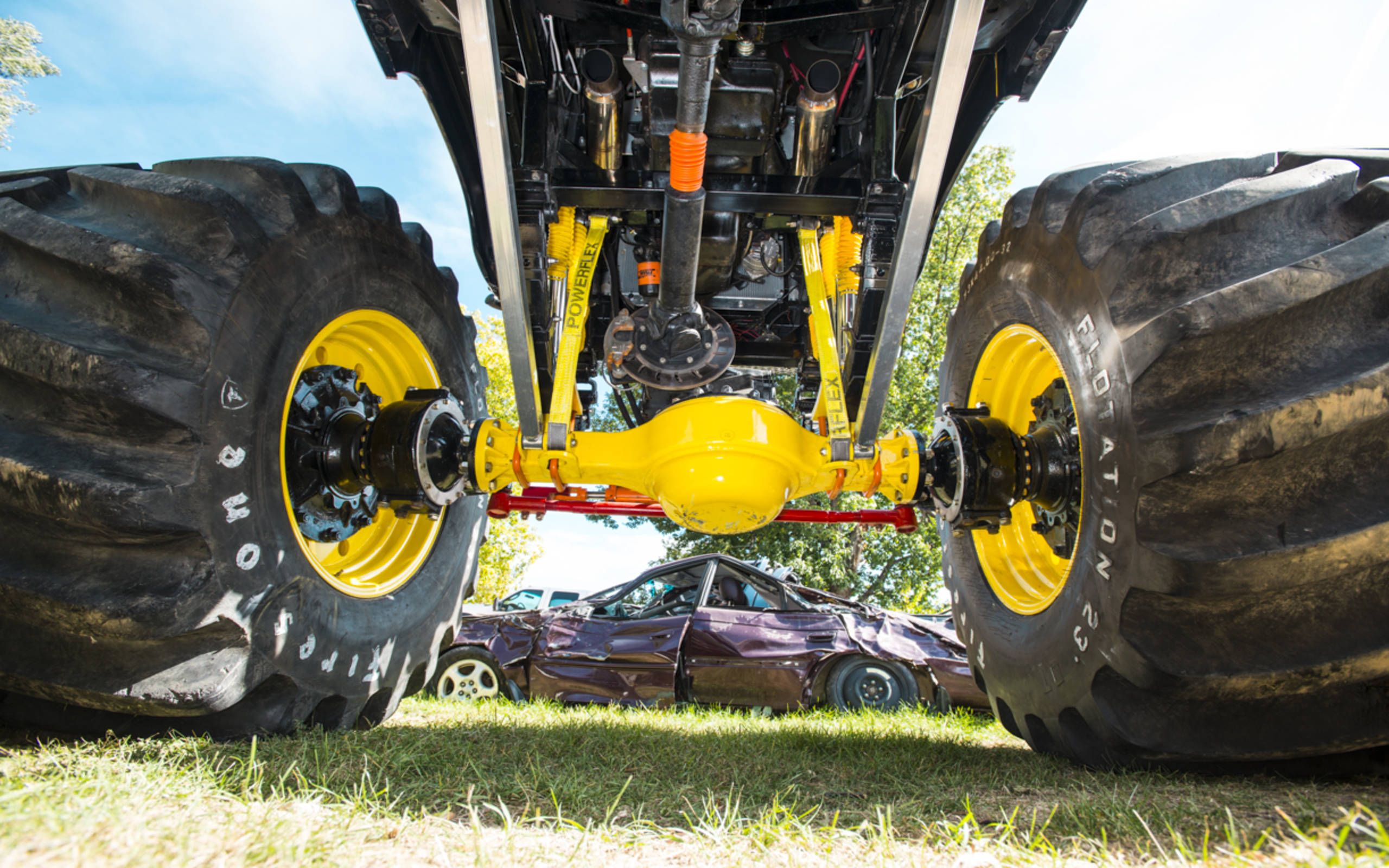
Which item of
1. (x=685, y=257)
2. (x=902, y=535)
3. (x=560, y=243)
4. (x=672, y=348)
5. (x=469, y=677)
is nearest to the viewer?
(x=685, y=257)

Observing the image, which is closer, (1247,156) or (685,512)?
(1247,156)

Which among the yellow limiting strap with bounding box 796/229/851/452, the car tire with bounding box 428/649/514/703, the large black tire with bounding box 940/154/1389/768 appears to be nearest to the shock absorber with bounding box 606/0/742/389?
the yellow limiting strap with bounding box 796/229/851/452

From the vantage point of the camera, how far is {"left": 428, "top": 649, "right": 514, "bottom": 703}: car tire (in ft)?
22.1

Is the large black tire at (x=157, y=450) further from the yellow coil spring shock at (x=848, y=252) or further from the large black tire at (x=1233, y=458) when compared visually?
the large black tire at (x=1233, y=458)

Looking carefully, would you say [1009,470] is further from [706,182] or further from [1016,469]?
[706,182]

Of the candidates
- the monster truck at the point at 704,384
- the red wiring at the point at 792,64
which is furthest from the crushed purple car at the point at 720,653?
the red wiring at the point at 792,64

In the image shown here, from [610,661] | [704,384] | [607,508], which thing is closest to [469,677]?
[610,661]

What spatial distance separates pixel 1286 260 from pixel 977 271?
1.27 meters

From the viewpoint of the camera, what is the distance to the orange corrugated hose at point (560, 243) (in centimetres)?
267

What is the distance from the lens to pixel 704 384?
301cm

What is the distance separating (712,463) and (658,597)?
16.0ft

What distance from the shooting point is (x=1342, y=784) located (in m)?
1.75

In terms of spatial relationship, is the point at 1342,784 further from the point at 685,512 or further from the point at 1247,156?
the point at 685,512

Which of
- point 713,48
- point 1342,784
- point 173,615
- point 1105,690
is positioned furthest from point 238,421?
point 1342,784
